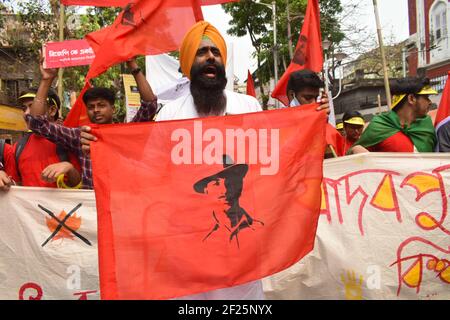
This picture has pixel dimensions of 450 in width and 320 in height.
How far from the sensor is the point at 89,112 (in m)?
3.36

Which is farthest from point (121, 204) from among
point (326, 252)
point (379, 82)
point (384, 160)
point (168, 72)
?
point (379, 82)

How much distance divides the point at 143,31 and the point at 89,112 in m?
0.83

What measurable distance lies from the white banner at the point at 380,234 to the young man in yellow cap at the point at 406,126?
0.30 metres

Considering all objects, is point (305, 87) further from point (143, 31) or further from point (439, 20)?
point (439, 20)

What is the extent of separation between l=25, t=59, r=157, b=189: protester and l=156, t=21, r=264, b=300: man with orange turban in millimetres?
319

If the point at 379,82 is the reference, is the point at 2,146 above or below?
below

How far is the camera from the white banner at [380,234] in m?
3.27

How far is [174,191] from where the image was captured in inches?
94.5

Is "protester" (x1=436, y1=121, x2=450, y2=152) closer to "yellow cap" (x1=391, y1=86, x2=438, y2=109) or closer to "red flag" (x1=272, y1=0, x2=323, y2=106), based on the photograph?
"yellow cap" (x1=391, y1=86, x2=438, y2=109)

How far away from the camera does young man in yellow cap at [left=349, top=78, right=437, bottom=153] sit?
3633 millimetres

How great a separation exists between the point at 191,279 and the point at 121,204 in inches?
19.2

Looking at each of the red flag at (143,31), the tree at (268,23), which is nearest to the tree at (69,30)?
the tree at (268,23)

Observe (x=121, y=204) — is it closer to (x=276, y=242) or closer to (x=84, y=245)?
(x=276, y=242)

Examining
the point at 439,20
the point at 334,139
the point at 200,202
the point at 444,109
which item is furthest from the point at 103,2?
the point at 439,20
